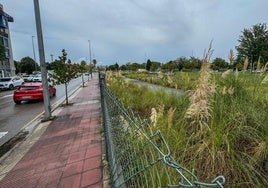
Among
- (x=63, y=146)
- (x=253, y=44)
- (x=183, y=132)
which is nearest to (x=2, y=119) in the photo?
(x=63, y=146)

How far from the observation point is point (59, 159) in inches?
222

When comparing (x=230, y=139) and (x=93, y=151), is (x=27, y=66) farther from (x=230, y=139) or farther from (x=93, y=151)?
(x=230, y=139)

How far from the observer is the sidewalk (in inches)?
181

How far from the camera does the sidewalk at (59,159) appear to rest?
4.60 m

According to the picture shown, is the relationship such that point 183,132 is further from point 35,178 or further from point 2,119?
point 2,119

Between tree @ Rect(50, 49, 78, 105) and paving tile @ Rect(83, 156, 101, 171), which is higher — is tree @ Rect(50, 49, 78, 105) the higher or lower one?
the higher one

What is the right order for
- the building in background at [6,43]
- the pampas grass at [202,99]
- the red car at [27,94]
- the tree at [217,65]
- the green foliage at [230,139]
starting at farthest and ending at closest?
the building in background at [6,43] → the red car at [27,94] → the tree at [217,65] → the pampas grass at [202,99] → the green foliage at [230,139]

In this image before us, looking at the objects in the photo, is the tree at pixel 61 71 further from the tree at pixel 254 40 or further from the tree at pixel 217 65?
the tree at pixel 254 40

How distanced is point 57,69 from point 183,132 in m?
11.3

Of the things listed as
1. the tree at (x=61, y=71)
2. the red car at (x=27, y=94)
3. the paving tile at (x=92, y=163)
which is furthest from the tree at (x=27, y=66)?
the paving tile at (x=92, y=163)

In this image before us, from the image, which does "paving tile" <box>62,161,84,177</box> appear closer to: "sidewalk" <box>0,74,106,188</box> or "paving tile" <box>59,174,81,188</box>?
"sidewalk" <box>0,74,106,188</box>

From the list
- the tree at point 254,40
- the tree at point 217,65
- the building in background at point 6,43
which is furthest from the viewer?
the building in background at point 6,43

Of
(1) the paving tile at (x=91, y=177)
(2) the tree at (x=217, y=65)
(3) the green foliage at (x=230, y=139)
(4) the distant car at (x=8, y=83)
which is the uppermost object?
(2) the tree at (x=217, y=65)

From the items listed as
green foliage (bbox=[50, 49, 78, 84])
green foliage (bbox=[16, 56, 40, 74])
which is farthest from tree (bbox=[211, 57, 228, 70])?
green foliage (bbox=[16, 56, 40, 74])
